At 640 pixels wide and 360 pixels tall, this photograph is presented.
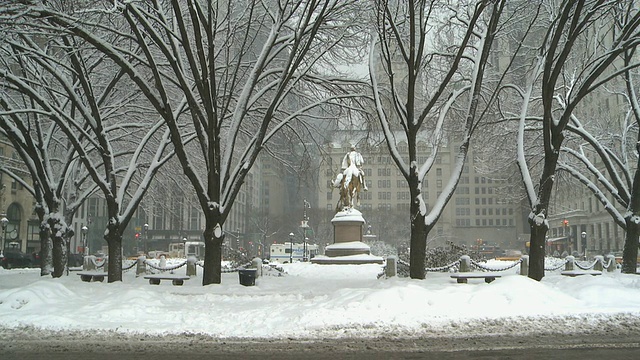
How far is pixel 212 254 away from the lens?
16078 mm

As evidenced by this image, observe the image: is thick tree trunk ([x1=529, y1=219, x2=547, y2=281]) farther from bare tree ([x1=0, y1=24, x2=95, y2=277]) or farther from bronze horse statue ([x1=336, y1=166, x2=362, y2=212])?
bronze horse statue ([x1=336, y1=166, x2=362, y2=212])

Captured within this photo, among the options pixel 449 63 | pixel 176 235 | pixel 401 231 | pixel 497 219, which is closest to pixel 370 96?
pixel 449 63

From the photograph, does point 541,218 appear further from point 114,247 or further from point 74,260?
point 74,260

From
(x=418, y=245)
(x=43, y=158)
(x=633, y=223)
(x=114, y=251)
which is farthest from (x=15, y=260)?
(x=633, y=223)

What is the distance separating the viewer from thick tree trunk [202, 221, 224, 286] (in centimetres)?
1588

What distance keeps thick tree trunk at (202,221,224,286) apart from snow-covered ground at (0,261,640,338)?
1.40 metres

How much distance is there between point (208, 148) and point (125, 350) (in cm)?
758

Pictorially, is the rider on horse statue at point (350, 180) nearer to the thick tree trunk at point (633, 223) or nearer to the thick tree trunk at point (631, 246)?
the thick tree trunk at point (631, 246)

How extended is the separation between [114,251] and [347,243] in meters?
15.1

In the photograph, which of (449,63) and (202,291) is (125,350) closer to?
(202,291)

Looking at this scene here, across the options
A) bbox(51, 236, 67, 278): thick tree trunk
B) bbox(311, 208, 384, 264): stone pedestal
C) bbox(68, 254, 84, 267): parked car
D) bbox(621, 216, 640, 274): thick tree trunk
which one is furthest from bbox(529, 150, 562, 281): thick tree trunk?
bbox(68, 254, 84, 267): parked car

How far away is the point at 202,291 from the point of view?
49.6 ft

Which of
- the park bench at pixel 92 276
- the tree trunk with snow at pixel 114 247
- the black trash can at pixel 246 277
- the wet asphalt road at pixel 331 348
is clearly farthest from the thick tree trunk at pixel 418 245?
the park bench at pixel 92 276

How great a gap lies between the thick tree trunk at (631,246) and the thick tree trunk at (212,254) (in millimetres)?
14642
